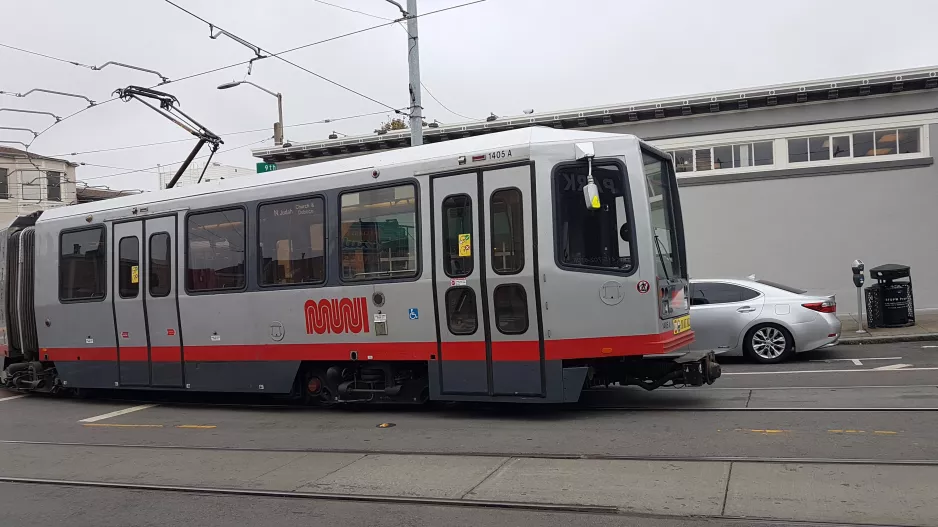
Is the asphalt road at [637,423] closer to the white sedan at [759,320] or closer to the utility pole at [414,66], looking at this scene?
the white sedan at [759,320]

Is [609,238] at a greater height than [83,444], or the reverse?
[609,238]

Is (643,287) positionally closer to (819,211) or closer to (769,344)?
(769,344)

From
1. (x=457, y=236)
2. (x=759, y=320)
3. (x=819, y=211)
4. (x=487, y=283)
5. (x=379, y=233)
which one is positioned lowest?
(x=759, y=320)

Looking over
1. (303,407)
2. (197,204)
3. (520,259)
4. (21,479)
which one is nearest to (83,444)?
A: (21,479)

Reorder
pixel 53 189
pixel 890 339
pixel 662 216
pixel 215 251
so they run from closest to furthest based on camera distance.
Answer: pixel 662 216, pixel 215 251, pixel 890 339, pixel 53 189

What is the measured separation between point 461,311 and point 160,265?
5188 millimetres

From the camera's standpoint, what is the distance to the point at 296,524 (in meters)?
5.70

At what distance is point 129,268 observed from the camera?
39.2 feet

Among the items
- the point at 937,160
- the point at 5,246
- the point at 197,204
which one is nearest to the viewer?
the point at 197,204

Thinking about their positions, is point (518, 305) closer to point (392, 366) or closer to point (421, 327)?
point (421, 327)

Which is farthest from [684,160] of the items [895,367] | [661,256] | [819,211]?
[661,256]

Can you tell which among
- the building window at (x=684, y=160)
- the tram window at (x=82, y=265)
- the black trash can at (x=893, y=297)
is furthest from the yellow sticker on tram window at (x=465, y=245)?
the building window at (x=684, y=160)

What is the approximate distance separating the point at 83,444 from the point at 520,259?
5.77 metres

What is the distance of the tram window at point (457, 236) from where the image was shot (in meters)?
8.82
